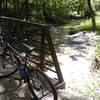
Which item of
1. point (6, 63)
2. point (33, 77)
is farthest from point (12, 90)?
point (33, 77)

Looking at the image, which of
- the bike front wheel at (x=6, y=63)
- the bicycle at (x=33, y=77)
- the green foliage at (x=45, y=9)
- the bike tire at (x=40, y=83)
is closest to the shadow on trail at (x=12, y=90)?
the bike front wheel at (x=6, y=63)

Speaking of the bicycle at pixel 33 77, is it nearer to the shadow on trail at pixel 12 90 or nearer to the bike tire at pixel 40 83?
the bike tire at pixel 40 83

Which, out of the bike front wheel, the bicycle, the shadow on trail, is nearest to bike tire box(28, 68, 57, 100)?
the bicycle

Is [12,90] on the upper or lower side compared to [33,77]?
lower

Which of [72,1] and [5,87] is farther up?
[72,1]

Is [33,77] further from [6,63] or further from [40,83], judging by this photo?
[6,63]

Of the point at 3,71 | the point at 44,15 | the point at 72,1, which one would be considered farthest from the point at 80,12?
the point at 3,71

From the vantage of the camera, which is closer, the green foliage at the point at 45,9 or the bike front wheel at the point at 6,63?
the bike front wheel at the point at 6,63

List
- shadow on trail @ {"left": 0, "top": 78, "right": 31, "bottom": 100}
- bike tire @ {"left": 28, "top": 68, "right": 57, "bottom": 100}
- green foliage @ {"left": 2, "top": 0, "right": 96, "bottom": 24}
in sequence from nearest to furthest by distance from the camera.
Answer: bike tire @ {"left": 28, "top": 68, "right": 57, "bottom": 100} → shadow on trail @ {"left": 0, "top": 78, "right": 31, "bottom": 100} → green foliage @ {"left": 2, "top": 0, "right": 96, "bottom": 24}

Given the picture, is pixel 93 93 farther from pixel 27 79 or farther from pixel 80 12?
pixel 80 12

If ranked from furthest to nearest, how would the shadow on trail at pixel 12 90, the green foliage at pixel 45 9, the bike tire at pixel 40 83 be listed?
the green foliage at pixel 45 9, the shadow on trail at pixel 12 90, the bike tire at pixel 40 83

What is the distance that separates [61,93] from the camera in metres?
5.17

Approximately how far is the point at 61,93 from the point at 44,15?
55.1ft

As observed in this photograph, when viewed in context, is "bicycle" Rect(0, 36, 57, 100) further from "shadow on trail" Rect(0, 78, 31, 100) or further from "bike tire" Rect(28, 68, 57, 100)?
"shadow on trail" Rect(0, 78, 31, 100)
